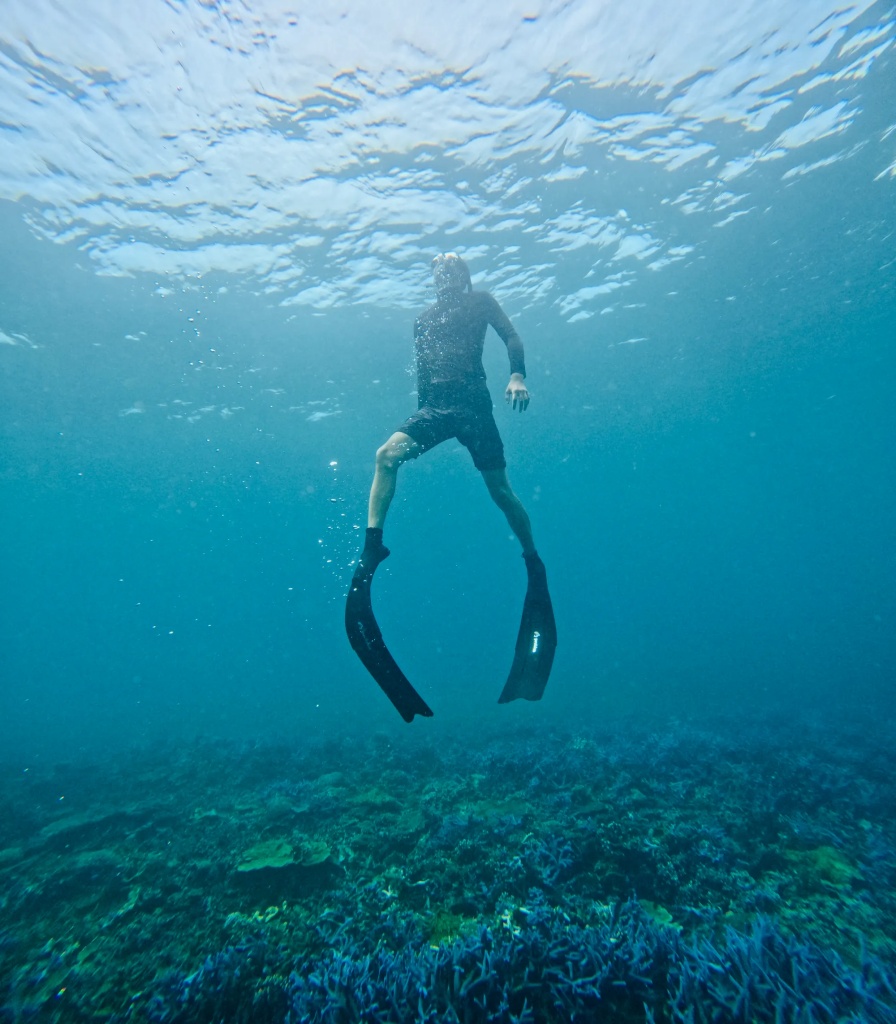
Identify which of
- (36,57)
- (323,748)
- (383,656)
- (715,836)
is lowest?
(323,748)

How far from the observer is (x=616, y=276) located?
18734mm

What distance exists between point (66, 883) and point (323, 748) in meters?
7.75

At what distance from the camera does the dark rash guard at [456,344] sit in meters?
4.75

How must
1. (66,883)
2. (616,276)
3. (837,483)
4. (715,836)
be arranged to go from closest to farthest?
(715,836), (66,883), (616,276), (837,483)

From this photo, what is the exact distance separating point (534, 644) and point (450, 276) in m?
4.48

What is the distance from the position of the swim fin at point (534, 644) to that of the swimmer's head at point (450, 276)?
333 centimetres

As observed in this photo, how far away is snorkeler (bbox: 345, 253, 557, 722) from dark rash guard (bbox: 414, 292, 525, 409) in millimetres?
11

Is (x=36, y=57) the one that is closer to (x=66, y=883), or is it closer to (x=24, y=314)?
(x=24, y=314)

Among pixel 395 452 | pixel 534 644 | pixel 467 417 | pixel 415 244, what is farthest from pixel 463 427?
pixel 415 244

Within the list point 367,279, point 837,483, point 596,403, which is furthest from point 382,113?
point 837,483

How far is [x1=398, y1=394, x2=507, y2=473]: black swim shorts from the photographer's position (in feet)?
14.3

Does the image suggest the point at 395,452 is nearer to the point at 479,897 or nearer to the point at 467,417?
the point at 467,417

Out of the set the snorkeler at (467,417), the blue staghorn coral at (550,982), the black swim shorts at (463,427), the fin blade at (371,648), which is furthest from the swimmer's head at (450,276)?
the blue staghorn coral at (550,982)

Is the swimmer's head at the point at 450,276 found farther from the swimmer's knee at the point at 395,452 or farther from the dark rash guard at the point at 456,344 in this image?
the swimmer's knee at the point at 395,452
